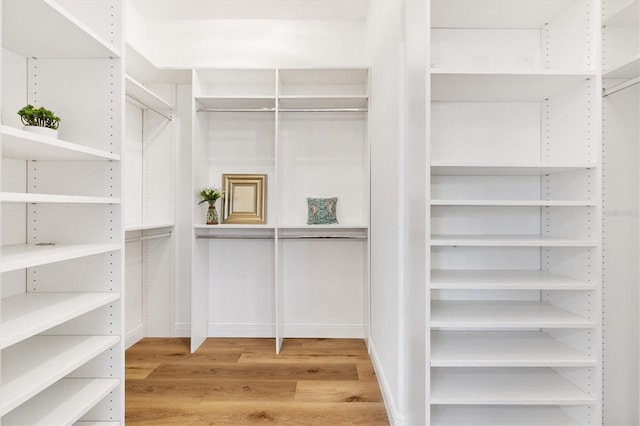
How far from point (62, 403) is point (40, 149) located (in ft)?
3.25

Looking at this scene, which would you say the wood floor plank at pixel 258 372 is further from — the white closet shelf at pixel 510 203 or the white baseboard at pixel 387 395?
the white closet shelf at pixel 510 203

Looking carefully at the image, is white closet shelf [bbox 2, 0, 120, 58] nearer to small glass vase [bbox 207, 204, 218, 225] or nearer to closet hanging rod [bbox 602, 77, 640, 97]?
small glass vase [bbox 207, 204, 218, 225]

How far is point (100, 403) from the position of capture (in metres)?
1.67

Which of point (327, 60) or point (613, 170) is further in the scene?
point (327, 60)

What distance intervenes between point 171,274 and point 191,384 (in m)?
1.09

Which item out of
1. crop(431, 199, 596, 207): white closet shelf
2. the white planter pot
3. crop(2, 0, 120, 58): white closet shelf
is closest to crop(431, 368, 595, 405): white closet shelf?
crop(431, 199, 596, 207): white closet shelf

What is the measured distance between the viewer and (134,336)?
301 cm

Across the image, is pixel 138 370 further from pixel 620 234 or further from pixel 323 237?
pixel 620 234

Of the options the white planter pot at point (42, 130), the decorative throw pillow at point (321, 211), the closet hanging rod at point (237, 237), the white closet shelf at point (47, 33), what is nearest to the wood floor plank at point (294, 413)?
the closet hanging rod at point (237, 237)

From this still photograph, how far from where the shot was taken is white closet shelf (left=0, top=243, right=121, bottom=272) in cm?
110

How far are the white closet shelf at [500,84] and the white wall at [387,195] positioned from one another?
0.90 ft

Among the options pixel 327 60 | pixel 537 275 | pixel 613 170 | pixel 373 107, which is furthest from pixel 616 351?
pixel 327 60

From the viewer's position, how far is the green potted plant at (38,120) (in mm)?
1399

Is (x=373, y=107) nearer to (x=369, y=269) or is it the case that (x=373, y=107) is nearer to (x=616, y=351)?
(x=369, y=269)
